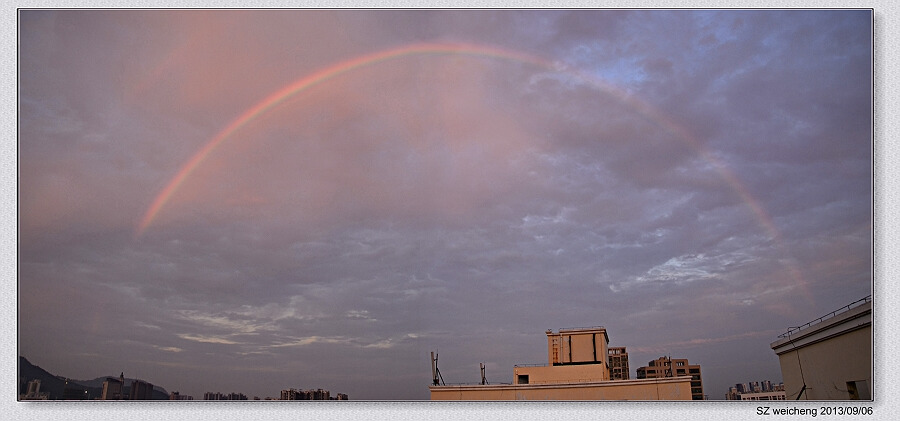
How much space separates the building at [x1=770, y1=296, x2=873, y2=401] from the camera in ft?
37.5

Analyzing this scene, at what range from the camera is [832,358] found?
43.1 ft

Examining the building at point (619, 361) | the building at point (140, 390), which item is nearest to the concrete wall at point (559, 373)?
the building at point (140, 390)

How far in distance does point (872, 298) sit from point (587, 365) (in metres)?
16.2

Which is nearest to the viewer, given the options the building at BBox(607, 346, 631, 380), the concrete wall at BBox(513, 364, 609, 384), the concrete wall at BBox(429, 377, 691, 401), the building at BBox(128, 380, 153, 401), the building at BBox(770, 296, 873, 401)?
the building at BBox(770, 296, 873, 401)

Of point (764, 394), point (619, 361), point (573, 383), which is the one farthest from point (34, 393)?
point (619, 361)

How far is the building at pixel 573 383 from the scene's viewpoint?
18.4 m

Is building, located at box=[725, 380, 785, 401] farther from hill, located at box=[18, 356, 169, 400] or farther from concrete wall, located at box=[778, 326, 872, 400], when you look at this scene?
hill, located at box=[18, 356, 169, 400]

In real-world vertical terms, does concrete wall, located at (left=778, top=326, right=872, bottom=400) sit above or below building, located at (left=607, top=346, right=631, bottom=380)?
above

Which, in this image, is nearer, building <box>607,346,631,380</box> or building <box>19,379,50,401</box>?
building <box>19,379,50,401</box>

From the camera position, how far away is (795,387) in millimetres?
15758

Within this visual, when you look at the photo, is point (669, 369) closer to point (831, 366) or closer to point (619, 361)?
point (619, 361)

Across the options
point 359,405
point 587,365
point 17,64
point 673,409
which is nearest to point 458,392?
point 587,365

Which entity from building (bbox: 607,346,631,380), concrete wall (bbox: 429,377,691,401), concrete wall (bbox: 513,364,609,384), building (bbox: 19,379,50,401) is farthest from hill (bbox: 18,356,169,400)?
building (bbox: 607,346,631,380)

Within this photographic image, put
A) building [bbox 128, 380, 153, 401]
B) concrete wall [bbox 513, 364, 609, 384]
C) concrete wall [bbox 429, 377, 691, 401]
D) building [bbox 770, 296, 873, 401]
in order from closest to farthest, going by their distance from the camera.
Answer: building [bbox 770, 296, 873, 401]
building [bbox 128, 380, 153, 401]
concrete wall [bbox 429, 377, 691, 401]
concrete wall [bbox 513, 364, 609, 384]
